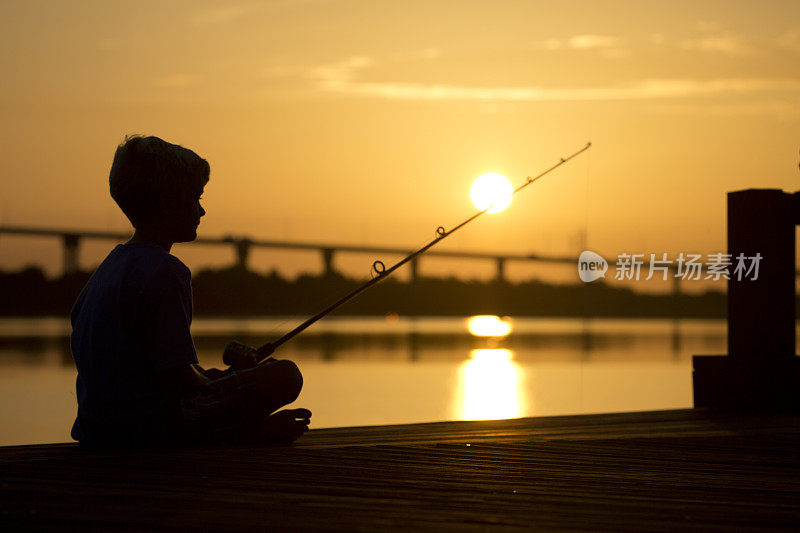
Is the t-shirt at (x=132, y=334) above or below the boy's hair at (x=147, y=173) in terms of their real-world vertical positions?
below

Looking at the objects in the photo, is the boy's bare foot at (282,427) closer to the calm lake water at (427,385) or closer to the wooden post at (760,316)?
the wooden post at (760,316)

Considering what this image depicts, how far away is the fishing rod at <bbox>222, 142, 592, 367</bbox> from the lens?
8.96 ft

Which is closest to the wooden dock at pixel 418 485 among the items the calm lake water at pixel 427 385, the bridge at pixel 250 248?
the calm lake water at pixel 427 385

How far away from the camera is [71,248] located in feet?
124

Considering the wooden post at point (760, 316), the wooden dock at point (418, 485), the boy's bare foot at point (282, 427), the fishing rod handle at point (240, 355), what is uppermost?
the wooden post at point (760, 316)

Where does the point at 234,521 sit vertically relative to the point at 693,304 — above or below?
below

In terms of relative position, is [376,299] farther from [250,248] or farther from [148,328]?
[148,328]

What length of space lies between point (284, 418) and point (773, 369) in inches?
96.7

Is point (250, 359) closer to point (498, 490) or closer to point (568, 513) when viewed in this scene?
point (498, 490)

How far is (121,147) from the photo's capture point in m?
2.44

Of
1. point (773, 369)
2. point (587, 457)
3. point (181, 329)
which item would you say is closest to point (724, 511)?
point (587, 457)

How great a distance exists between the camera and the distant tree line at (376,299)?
4488 centimetres

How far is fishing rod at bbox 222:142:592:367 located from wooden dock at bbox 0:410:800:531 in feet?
0.85

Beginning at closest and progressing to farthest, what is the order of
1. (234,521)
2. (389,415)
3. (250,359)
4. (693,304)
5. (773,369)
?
1. (234,521)
2. (250,359)
3. (773,369)
4. (389,415)
5. (693,304)
